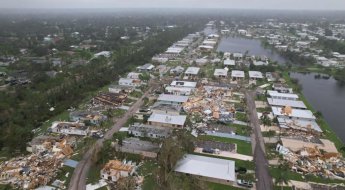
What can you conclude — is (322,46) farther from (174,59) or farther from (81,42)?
(81,42)

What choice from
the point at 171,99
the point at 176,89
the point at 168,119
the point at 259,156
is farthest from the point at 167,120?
the point at 176,89

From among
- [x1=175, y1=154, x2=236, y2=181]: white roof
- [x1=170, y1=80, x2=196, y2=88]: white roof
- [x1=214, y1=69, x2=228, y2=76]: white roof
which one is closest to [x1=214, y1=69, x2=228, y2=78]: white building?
[x1=214, y1=69, x2=228, y2=76]: white roof

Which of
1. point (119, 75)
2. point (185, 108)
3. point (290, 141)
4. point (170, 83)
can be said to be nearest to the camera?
point (290, 141)

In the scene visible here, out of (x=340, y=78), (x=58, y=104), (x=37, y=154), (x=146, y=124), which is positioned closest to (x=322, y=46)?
(x=340, y=78)

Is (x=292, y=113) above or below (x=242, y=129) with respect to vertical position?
above

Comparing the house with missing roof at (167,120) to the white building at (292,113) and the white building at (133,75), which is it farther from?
the white building at (133,75)

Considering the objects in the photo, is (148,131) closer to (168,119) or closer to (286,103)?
(168,119)
